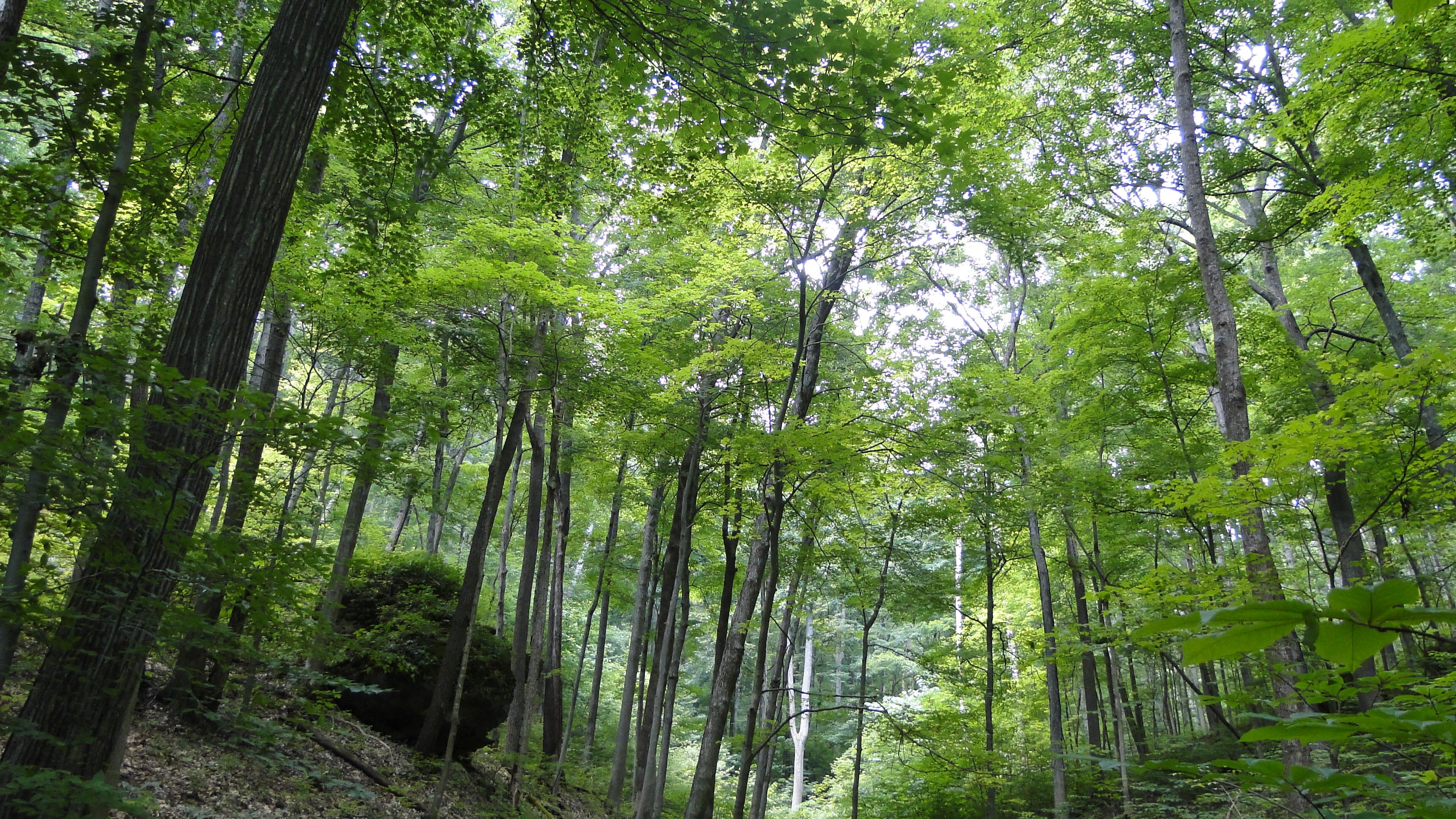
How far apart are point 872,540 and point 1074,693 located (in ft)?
48.7

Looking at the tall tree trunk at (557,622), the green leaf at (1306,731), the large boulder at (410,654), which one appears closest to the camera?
the green leaf at (1306,731)

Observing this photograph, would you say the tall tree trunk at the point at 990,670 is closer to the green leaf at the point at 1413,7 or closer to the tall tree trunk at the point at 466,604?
the tall tree trunk at the point at 466,604

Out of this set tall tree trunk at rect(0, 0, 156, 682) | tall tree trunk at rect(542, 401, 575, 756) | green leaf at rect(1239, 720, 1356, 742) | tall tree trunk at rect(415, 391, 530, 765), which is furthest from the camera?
tall tree trunk at rect(542, 401, 575, 756)

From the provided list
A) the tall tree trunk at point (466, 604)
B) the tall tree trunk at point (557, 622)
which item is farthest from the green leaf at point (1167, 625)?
the tall tree trunk at point (557, 622)

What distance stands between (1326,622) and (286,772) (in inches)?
369

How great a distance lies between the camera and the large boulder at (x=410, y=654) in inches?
370

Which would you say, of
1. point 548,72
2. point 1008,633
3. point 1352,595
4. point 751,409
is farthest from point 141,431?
point 1008,633

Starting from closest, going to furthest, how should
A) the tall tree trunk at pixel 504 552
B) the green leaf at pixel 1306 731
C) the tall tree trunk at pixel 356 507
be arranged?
1. the green leaf at pixel 1306 731
2. the tall tree trunk at pixel 356 507
3. the tall tree trunk at pixel 504 552

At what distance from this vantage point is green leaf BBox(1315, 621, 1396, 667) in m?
0.81

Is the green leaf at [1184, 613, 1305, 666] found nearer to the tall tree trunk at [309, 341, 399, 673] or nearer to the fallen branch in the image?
the tall tree trunk at [309, 341, 399, 673]

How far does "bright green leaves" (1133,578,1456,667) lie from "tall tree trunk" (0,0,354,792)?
315 centimetres

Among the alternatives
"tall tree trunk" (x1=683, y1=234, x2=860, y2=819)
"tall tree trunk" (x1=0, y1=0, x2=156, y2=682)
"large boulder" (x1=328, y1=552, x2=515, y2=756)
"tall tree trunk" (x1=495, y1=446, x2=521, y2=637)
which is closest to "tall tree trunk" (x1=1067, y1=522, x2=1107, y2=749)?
"tall tree trunk" (x1=683, y1=234, x2=860, y2=819)

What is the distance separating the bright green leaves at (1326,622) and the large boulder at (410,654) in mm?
9506

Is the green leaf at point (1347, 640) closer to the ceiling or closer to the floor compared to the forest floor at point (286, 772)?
closer to the ceiling
